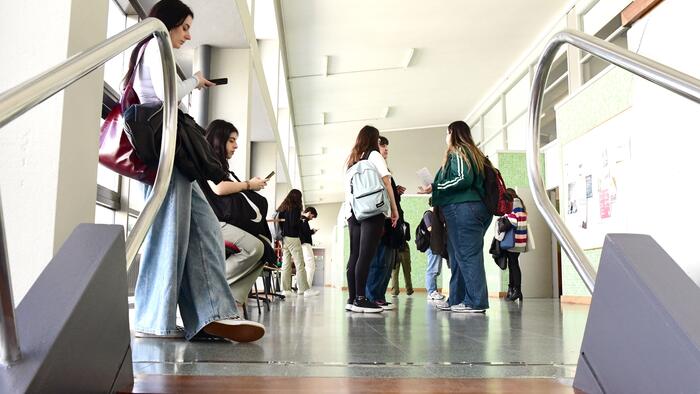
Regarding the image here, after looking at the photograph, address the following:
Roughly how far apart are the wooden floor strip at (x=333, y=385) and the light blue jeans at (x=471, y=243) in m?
2.62

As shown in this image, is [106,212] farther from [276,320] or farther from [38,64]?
[38,64]

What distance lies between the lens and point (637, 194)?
86.2 inches

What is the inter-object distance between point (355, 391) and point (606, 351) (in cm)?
57

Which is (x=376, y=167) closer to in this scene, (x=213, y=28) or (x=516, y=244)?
(x=213, y=28)

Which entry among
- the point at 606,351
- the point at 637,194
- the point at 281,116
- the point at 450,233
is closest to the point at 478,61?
the point at 281,116

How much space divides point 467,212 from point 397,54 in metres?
7.68

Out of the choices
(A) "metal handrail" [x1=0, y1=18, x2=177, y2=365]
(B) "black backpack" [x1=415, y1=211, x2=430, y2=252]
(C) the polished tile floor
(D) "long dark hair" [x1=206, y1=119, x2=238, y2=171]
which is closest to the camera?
(A) "metal handrail" [x1=0, y1=18, x2=177, y2=365]

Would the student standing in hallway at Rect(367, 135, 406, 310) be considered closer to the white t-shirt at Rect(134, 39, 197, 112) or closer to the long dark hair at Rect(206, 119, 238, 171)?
the long dark hair at Rect(206, 119, 238, 171)

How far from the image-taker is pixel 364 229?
4145 mm

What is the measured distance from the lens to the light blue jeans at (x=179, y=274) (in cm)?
225

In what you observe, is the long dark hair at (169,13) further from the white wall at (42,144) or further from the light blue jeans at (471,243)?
the light blue jeans at (471,243)

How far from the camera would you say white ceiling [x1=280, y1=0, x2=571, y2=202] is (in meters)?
9.60

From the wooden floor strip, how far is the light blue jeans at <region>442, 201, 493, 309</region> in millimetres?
2616

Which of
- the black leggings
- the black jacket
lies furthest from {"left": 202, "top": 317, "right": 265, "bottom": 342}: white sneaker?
the black leggings
